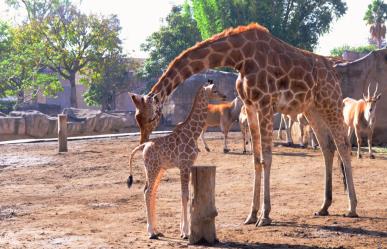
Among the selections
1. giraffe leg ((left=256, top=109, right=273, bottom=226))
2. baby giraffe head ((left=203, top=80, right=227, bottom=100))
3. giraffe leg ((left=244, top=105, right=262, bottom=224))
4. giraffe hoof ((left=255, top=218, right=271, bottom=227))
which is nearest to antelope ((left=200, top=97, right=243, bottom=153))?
baby giraffe head ((left=203, top=80, right=227, bottom=100))

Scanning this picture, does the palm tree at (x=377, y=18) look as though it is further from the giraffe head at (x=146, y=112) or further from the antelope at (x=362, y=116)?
the giraffe head at (x=146, y=112)

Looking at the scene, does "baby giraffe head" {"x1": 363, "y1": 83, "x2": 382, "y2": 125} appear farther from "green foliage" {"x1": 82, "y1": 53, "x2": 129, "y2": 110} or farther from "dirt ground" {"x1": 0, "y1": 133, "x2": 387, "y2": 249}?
"green foliage" {"x1": 82, "y1": 53, "x2": 129, "y2": 110}

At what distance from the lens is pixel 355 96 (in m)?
19.7

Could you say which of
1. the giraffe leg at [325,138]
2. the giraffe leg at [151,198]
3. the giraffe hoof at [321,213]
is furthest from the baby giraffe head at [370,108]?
the giraffe leg at [151,198]

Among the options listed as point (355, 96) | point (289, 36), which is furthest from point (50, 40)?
point (355, 96)

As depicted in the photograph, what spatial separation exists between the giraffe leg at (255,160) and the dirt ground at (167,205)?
0.84ft

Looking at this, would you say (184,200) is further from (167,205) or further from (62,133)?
(62,133)

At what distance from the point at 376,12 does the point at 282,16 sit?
1488cm

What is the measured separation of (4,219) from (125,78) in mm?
37476

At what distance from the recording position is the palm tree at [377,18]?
4903 centimetres

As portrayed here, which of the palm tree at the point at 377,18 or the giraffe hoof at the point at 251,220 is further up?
the palm tree at the point at 377,18

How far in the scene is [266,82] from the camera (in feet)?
25.7

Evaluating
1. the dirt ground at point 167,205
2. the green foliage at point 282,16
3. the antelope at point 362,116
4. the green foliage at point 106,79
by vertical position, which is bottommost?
the dirt ground at point 167,205

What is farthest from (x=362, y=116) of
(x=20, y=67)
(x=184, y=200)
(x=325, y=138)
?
(x=20, y=67)
